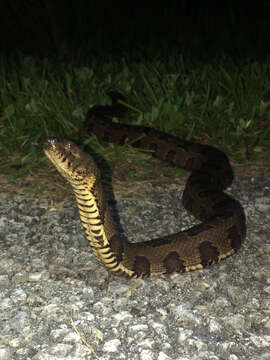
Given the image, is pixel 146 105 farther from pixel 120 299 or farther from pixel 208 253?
pixel 120 299

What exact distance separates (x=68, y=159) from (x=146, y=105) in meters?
3.45

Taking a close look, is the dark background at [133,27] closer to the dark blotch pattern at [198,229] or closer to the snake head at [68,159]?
the dark blotch pattern at [198,229]

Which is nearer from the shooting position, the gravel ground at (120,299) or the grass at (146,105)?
the gravel ground at (120,299)

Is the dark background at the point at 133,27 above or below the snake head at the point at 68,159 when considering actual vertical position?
above

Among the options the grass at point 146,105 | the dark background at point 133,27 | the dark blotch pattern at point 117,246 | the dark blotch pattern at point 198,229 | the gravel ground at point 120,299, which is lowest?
the gravel ground at point 120,299

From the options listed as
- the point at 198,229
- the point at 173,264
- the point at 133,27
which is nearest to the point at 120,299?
the point at 173,264

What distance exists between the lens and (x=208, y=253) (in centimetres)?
394

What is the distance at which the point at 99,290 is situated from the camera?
3529mm

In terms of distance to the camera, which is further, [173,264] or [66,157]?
[173,264]

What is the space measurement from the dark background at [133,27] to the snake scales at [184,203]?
146 inches

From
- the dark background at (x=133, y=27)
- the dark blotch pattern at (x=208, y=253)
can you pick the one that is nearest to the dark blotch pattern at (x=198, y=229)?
the dark blotch pattern at (x=208, y=253)

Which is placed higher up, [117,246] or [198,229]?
[117,246]

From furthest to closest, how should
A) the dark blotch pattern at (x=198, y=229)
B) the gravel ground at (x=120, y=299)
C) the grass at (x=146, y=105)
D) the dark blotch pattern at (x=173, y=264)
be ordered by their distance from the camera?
the grass at (x=146, y=105) → the dark blotch pattern at (x=198, y=229) → the dark blotch pattern at (x=173, y=264) → the gravel ground at (x=120, y=299)

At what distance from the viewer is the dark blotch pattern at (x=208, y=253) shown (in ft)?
12.8
